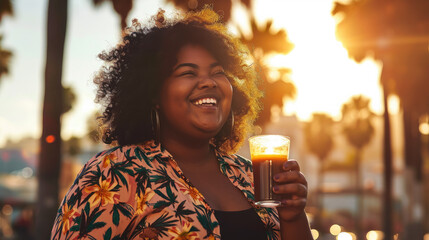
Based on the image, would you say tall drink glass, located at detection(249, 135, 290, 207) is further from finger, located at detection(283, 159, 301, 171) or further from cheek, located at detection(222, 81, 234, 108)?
cheek, located at detection(222, 81, 234, 108)

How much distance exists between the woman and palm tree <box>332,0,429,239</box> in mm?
20662

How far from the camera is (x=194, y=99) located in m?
3.07

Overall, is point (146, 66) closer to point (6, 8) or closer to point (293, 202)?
point (293, 202)

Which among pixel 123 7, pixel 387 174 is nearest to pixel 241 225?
pixel 123 7

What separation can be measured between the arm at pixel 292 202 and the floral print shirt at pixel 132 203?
1.18 ft

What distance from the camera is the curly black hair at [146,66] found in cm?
327

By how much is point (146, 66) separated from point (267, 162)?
2.89ft

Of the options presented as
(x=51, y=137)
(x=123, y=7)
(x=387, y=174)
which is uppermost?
(x=123, y=7)

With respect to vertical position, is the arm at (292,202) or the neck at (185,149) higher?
the neck at (185,149)

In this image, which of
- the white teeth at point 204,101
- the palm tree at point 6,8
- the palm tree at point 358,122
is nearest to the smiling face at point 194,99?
the white teeth at point 204,101

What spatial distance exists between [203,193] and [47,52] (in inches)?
332

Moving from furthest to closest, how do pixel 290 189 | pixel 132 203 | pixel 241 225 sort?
pixel 241 225
pixel 290 189
pixel 132 203

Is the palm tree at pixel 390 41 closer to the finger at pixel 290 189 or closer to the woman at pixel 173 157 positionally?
the woman at pixel 173 157

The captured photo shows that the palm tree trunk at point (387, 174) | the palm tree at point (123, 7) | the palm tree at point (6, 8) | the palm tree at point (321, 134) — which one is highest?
the palm tree at point (6, 8)
